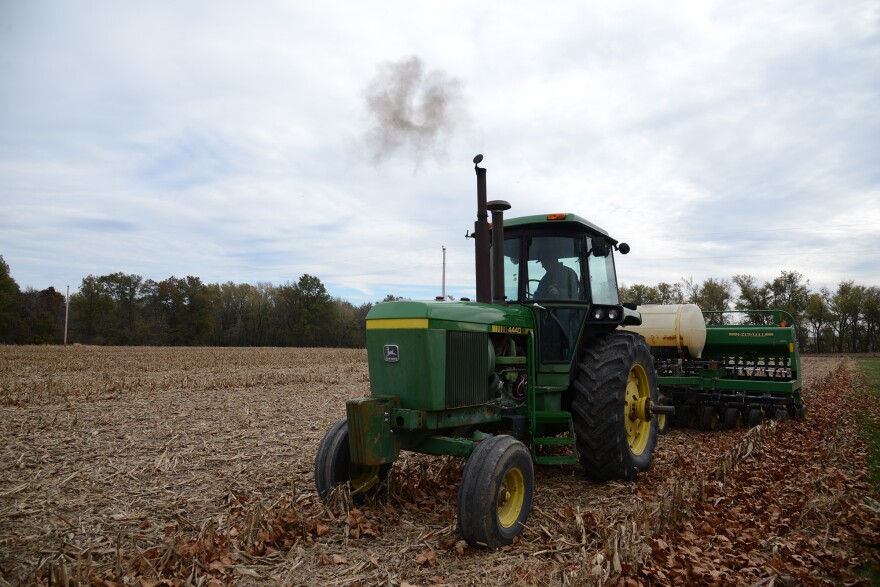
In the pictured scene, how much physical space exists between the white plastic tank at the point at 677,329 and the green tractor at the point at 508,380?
351 cm

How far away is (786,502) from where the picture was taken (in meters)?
5.19

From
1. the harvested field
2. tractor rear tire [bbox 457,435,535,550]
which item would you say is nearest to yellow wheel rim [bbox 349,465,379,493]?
the harvested field

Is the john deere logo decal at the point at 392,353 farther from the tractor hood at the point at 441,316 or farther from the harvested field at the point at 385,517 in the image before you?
the harvested field at the point at 385,517

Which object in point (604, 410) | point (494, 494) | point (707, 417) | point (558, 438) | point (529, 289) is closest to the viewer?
point (494, 494)

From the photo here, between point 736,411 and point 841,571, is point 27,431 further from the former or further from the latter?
point 736,411

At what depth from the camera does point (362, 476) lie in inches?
202

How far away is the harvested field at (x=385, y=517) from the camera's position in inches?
148

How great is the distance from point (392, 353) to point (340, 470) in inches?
44.8

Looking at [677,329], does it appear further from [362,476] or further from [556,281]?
[362,476]

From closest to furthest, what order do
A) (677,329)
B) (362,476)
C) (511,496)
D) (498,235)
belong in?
1. (511,496)
2. (362,476)
3. (498,235)
4. (677,329)

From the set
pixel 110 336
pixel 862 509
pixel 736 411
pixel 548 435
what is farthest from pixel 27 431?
pixel 110 336

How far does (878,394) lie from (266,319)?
66.3 meters

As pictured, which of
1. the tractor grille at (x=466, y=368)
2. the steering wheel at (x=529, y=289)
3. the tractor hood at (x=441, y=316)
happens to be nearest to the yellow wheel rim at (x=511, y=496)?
the tractor grille at (x=466, y=368)

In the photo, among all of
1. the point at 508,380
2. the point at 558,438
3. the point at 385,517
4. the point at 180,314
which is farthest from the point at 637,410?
the point at 180,314
